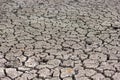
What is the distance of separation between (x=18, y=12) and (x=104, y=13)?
1690 mm

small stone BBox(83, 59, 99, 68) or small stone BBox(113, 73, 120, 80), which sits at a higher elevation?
small stone BBox(83, 59, 99, 68)

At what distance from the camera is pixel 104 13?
5250mm

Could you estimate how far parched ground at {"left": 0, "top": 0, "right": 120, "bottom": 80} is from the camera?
3320 millimetres

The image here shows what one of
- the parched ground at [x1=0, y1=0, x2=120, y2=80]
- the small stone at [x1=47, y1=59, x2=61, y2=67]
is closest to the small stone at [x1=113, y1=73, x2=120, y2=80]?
the parched ground at [x1=0, y1=0, x2=120, y2=80]

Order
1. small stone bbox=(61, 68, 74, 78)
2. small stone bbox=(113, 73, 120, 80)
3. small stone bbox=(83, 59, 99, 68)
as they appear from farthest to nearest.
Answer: small stone bbox=(83, 59, 99, 68) → small stone bbox=(61, 68, 74, 78) → small stone bbox=(113, 73, 120, 80)

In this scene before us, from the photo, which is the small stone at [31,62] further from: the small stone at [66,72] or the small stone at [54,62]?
the small stone at [66,72]

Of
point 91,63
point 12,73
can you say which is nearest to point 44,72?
point 12,73

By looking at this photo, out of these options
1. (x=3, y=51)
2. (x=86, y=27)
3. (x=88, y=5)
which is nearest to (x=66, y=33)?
(x=86, y=27)

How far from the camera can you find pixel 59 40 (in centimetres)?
413

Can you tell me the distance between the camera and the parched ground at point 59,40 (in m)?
3.32

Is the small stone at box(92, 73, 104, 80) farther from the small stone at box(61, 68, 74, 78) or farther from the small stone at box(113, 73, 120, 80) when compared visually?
the small stone at box(61, 68, 74, 78)

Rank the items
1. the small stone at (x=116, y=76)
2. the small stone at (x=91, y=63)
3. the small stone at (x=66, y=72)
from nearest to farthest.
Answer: the small stone at (x=116, y=76) → the small stone at (x=66, y=72) → the small stone at (x=91, y=63)

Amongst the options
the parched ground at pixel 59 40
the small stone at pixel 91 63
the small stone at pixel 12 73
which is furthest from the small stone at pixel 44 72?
the small stone at pixel 91 63

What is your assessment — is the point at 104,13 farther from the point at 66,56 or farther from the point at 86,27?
the point at 66,56
